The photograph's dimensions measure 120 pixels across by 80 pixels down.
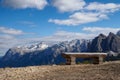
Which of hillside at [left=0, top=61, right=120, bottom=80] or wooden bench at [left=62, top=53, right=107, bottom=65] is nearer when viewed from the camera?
hillside at [left=0, top=61, right=120, bottom=80]

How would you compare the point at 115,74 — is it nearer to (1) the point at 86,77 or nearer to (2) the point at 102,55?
(1) the point at 86,77

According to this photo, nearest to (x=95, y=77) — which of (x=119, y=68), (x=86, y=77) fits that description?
(x=86, y=77)

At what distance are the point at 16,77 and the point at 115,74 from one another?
705 centimetres

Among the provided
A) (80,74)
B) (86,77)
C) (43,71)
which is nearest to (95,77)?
(86,77)

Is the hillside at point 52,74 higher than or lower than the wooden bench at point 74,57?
lower

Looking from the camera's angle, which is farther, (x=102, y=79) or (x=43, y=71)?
(x=43, y=71)

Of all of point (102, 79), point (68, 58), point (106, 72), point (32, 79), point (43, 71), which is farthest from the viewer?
point (68, 58)

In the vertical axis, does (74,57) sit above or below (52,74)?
above

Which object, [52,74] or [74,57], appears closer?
[52,74]

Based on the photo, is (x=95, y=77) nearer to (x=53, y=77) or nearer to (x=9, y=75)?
(x=53, y=77)

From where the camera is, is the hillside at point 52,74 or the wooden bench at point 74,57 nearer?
the hillside at point 52,74

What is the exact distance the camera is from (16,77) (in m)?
20.6

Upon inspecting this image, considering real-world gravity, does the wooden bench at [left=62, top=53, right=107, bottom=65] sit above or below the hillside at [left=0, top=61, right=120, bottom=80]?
above

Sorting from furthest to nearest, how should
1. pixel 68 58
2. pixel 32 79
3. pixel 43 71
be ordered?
pixel 68 58
pixel 43 71
pixel 32 79
